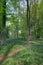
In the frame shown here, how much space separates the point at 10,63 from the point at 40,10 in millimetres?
29043

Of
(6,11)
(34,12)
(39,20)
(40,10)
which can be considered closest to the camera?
(6,11)

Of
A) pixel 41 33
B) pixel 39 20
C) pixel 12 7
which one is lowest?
pixel 41 33

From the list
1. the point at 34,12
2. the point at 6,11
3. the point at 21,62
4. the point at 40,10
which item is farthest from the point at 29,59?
the point at 40,10

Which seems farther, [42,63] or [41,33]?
[41,33]

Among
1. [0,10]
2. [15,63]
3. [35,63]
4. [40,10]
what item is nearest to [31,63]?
[35,63]

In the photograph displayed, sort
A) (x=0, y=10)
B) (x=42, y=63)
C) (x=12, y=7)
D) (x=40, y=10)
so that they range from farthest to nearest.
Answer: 1. (x=40, y=10)
2. (x=12, y=7)
3. (x=0, y=10)
4. (x=42, y=63)

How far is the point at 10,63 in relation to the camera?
11.6 meters

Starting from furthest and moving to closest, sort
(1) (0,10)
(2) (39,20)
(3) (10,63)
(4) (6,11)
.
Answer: (2) (39,20) → (4) (6,11) → (1) (0,10) → (3) (10,63)

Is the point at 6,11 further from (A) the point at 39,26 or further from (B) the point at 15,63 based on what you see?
(A) the point at 39,26

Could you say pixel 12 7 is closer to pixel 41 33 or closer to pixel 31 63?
pixel 31 63

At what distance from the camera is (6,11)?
64.4ft

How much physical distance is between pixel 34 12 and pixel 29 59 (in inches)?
969

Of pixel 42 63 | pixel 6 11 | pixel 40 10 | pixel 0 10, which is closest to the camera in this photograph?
pixel 42 63

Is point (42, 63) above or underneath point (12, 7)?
underneath
